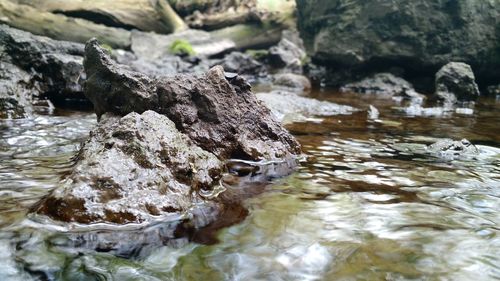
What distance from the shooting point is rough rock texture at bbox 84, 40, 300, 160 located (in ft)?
13.0

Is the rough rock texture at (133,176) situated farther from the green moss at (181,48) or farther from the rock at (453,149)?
the green moss at (181,48)

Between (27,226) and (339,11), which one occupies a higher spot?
(339,11)

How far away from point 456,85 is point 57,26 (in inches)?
467

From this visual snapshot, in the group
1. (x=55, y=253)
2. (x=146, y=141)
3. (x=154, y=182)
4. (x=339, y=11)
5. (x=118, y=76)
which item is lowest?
(x=55, y=253)

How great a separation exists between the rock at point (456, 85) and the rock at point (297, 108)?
359 cm

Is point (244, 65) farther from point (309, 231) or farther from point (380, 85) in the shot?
point (309, 231)

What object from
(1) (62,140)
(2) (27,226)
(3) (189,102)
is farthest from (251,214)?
(1) (62,140)

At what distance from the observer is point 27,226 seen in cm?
231

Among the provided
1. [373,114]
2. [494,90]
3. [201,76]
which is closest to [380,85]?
[494,90]

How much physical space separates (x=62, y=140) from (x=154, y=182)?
2342mm

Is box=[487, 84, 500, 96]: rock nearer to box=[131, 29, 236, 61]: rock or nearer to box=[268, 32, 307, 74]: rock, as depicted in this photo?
box=[268, 32, 307, 74]: rock

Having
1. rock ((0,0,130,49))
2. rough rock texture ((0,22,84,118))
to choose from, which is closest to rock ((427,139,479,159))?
rough rock texture ((0,22,84,118))

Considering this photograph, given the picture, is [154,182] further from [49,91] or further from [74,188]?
[49,91]

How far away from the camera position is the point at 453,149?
457cm
